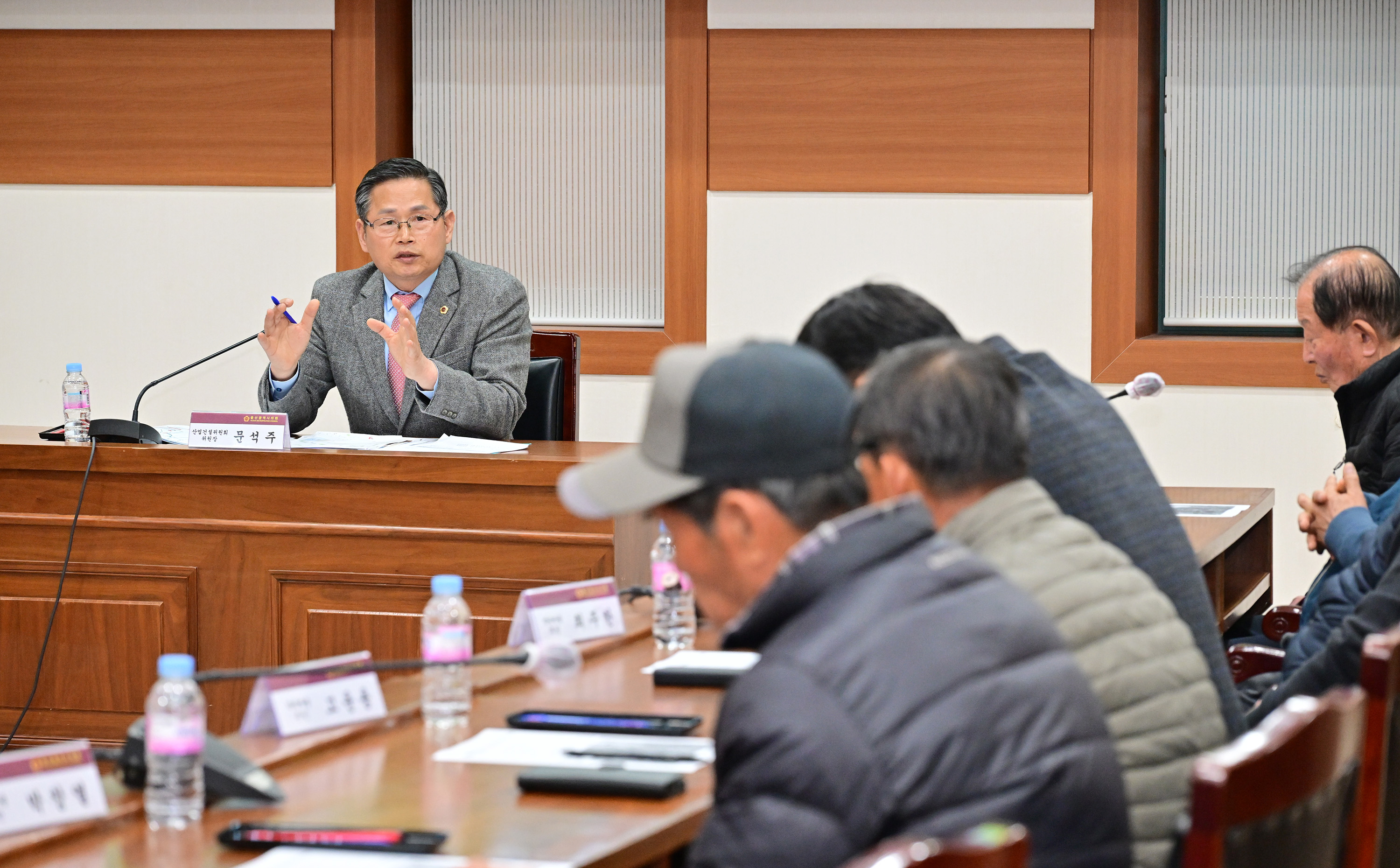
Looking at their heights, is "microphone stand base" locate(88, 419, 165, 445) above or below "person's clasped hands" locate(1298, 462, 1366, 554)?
above

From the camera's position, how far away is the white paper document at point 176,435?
11.2 ft

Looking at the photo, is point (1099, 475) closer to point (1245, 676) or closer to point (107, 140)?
point (1245, 676)

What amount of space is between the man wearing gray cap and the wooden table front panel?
175 centimetres

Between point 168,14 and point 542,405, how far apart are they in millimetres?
2585

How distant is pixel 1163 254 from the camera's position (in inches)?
204

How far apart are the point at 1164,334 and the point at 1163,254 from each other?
0.27 m

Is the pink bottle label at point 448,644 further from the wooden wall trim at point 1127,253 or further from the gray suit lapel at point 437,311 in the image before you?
the wooden wall trim at point 1127,253

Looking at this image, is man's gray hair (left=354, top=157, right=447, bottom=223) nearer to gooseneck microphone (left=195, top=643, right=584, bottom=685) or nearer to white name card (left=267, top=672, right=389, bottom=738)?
gooseneck microphone (left=195, top=643, right=584, bottom=685)

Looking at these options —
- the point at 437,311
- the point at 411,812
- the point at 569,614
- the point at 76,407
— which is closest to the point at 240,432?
the point at 76,407

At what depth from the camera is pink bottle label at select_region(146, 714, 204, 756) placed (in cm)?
150

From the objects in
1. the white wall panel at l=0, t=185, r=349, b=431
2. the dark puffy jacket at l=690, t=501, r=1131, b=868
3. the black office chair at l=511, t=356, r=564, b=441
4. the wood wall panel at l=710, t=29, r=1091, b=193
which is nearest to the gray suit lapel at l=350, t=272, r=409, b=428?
the black office chair at l=511, t=356, r=564, b=441

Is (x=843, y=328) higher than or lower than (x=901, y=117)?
lower

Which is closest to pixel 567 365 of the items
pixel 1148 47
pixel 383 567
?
pixel 383 567

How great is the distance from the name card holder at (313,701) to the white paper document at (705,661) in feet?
1.37
